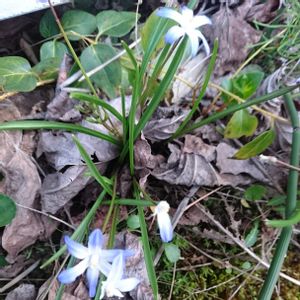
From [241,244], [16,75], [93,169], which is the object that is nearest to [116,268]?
[93,169]

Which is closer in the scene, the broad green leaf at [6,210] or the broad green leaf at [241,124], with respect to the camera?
the broad green leaf at [6,210]

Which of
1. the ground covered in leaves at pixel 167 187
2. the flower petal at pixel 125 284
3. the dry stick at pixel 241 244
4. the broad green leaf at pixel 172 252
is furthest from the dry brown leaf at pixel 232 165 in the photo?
the flower petal at pixel 125 284

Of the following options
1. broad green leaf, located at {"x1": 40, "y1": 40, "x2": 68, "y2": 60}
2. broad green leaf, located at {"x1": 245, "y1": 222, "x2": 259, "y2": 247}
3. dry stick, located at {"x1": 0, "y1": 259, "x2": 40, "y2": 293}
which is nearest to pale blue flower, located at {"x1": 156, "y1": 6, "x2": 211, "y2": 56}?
broad green leaf, located at {"x1": 40, "y1": 40, "x2": 68, "y2": 60}

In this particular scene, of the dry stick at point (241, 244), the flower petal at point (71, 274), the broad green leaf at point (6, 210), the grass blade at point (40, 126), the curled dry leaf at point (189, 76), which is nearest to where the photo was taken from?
the flower petal at point (71, 274)

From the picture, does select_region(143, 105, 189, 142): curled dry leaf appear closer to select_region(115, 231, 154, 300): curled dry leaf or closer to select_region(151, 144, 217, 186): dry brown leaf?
select_region(151, 144, 217, 186): dry brown leaf

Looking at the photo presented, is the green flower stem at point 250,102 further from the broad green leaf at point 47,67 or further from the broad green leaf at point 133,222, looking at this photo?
the broad green leaf at point 47,67

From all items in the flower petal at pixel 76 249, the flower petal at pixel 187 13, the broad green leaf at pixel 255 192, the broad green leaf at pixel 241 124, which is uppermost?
the flower petal at pixel 187 13

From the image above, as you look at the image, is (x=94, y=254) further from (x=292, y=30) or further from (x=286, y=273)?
(x=292, y=30)

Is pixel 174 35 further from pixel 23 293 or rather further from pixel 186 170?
pixel 23 293
